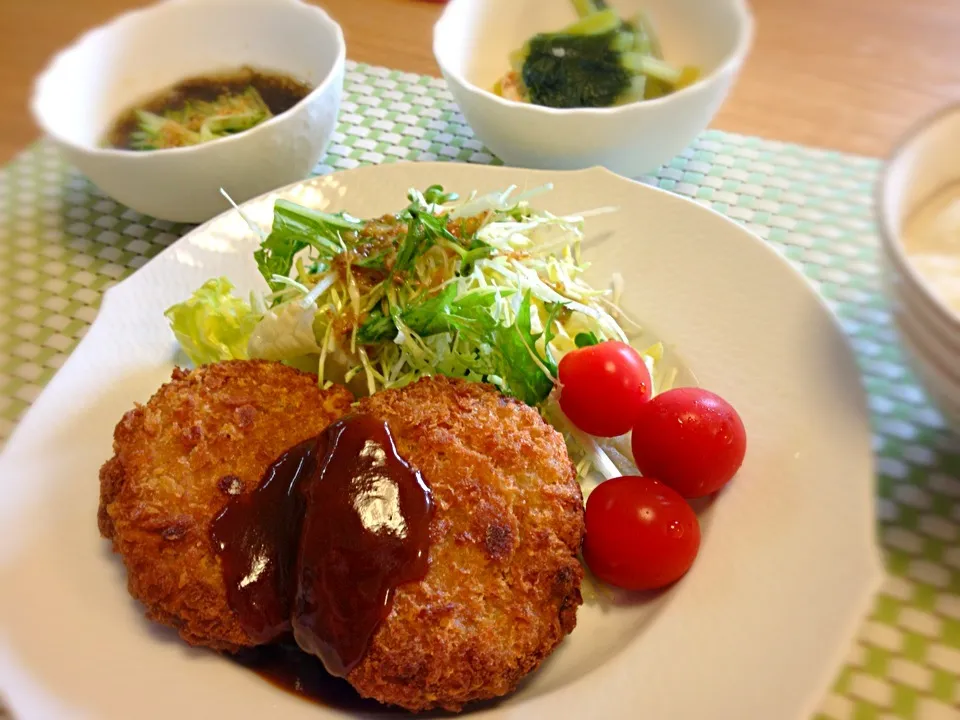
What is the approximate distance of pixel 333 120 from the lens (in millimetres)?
2664

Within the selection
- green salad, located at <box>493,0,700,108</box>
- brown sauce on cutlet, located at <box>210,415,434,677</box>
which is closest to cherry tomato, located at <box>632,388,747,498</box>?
brown sauce on cutlet, located at <box>210,415,434,677</box>

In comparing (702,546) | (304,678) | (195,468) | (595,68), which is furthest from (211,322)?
(595,68)

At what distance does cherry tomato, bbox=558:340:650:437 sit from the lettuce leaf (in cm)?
101

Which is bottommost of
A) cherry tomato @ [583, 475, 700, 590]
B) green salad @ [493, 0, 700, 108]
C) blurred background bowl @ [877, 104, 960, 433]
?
cherry tomato @ [583, 475, 700, 590]

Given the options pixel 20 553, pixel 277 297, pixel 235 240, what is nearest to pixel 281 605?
pixel 20 553

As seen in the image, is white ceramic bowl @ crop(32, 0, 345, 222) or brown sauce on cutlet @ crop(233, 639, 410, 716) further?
white ceramic bowl @ crop(32, 0, 345, 222)

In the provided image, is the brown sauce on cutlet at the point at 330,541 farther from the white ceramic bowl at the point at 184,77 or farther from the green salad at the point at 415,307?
the white ceramic bowl at the point at 184,77

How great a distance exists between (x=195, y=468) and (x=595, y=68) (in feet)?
6.70

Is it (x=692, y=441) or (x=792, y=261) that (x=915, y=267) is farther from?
(x=792, y=261)

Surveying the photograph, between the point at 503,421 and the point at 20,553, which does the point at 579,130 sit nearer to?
the point at 503,421

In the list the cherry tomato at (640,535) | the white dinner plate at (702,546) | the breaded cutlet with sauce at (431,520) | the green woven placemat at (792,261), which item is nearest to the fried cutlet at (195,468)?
the breaded cutlet with sauce at (431,520)

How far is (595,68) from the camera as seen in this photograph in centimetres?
274

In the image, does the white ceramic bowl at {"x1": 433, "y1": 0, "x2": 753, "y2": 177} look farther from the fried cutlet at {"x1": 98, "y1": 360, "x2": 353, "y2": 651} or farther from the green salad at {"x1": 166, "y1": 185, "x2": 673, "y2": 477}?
the fried cutlet at {"x1": 98, "y1": 360, "x2": 353, "y2": 651}

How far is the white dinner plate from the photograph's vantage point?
1.44m
